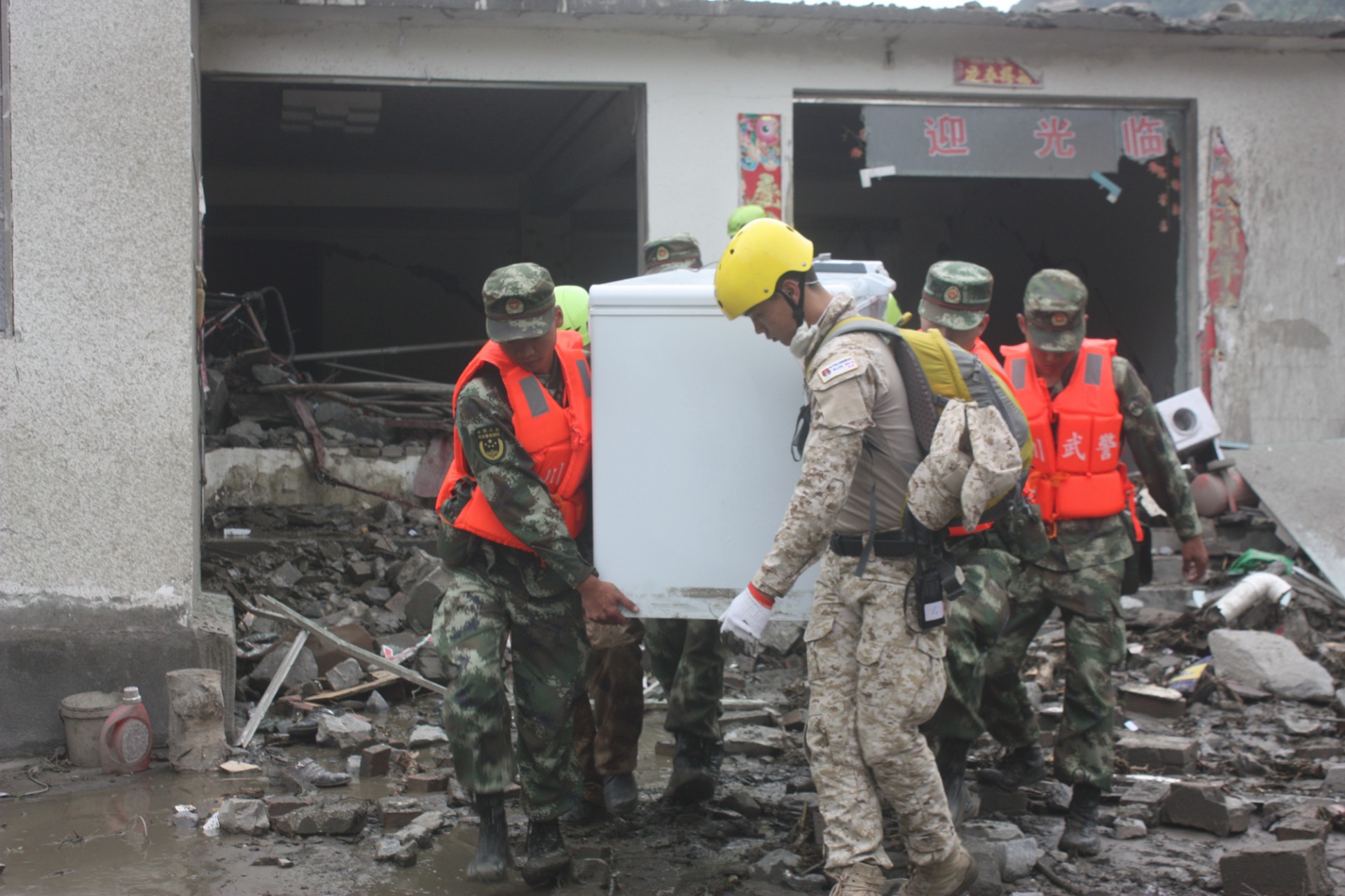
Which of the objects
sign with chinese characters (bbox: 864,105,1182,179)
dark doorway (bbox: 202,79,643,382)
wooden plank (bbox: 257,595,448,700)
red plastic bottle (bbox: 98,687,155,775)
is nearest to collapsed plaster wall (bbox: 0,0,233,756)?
red plastic bottle (bbox: 98,687,155,775)

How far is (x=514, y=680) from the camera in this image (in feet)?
12.3

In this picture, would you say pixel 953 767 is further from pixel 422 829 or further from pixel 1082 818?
pixel 422 829

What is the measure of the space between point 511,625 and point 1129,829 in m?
2.24

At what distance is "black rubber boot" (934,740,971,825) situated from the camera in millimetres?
4020

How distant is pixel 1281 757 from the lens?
5023 mm

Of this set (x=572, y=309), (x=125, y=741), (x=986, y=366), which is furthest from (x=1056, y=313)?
(x=125, y=741)

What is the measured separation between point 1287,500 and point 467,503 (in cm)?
620

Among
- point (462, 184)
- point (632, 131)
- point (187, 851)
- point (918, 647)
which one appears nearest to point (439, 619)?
point (187, 851)

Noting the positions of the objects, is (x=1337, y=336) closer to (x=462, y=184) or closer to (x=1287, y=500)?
(x=1287, y=500)

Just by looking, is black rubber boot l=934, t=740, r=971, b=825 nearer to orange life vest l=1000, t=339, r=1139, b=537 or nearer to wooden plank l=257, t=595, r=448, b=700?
orange life vest l=1000, t=339, r=1139, b=537

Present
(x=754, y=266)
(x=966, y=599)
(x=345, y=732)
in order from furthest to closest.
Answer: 1. (x=345, y=732)
2. (x=966, y=599)
3. (x=754, y=266)

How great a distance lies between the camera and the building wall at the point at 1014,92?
23.9 ft

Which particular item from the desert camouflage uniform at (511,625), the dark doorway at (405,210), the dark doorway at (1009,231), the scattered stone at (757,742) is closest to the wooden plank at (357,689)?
the scattered stone at (757,742)

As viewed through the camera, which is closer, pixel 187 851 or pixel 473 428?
pixel 473 428
